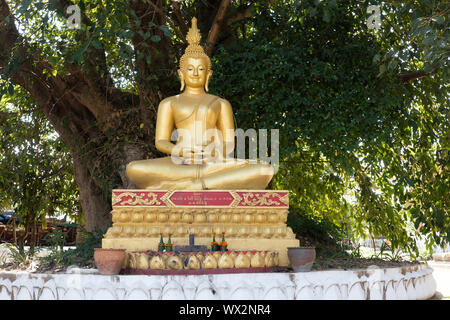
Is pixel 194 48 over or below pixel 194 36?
below

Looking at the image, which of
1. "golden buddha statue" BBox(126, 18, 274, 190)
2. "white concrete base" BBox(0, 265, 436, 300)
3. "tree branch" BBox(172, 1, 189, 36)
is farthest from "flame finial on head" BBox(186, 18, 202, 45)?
"white concrete base" BBox(0, 265, 436, 300)

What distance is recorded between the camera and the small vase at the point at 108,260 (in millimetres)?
4469

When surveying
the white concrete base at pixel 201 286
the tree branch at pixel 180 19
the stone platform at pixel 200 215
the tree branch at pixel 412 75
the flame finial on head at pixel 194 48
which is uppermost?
the tree branch at pixel 180 19

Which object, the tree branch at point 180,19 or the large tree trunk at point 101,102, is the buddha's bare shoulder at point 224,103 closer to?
the large tree trunk at point 101,102

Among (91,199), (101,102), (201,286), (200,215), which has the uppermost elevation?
(101,102)

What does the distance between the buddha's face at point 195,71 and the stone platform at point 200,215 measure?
5.73 feet

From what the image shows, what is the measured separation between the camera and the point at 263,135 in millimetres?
6957

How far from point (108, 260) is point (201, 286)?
92cm

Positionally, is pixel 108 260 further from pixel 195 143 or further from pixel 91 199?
pixel 91 199

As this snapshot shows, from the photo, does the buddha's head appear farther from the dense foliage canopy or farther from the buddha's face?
the dense foliage canopy

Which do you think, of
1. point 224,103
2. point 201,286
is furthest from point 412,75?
point 201,286

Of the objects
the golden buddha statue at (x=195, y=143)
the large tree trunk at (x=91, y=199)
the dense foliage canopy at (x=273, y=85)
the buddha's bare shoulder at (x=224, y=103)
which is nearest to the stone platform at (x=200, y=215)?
the golden buddha statue at (x=195, y=143)

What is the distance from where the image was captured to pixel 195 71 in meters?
6.63

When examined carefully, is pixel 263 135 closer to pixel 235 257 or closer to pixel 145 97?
pixel 145 97
